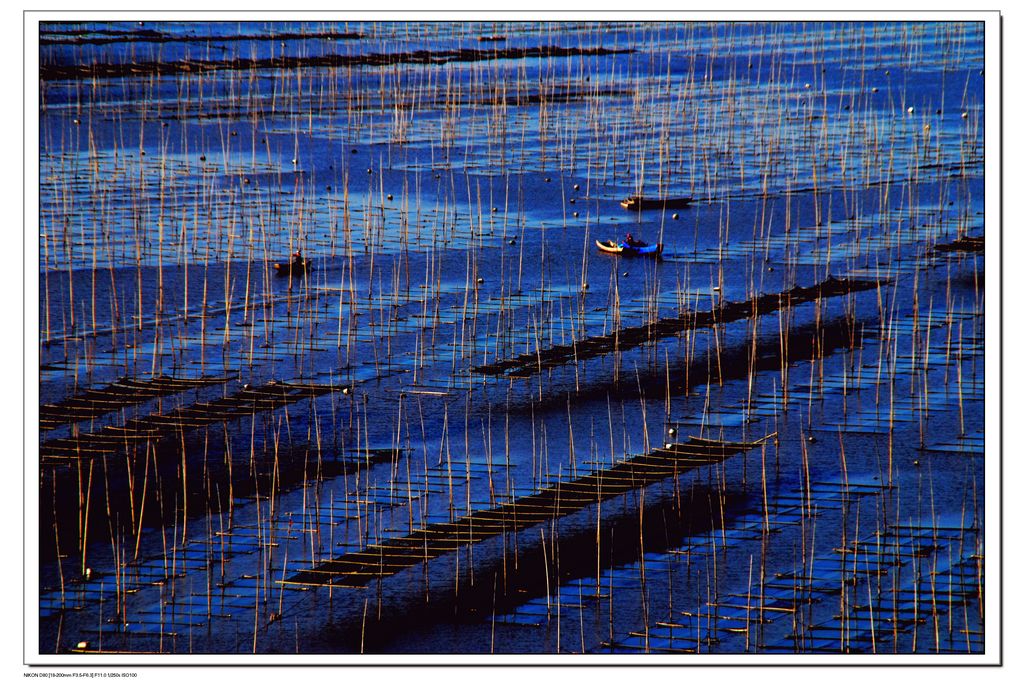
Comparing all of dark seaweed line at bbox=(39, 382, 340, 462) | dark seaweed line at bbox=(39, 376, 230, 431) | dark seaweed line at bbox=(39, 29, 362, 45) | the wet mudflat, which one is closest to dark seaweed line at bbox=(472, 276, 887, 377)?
the wet mudflat

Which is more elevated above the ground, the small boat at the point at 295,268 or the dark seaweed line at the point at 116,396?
the small boat at the point at 295,268

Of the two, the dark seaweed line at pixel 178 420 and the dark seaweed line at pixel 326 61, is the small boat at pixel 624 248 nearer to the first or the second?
the dark seaweed line at pixel 326 61

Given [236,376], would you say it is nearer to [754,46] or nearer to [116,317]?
[116,317]

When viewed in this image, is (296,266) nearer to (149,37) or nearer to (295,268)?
(295,268)

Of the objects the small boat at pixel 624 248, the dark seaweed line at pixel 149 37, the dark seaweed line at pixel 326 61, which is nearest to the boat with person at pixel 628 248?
the small boat at pixel 624 248

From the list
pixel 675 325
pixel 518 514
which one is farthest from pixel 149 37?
pixel 675 325
